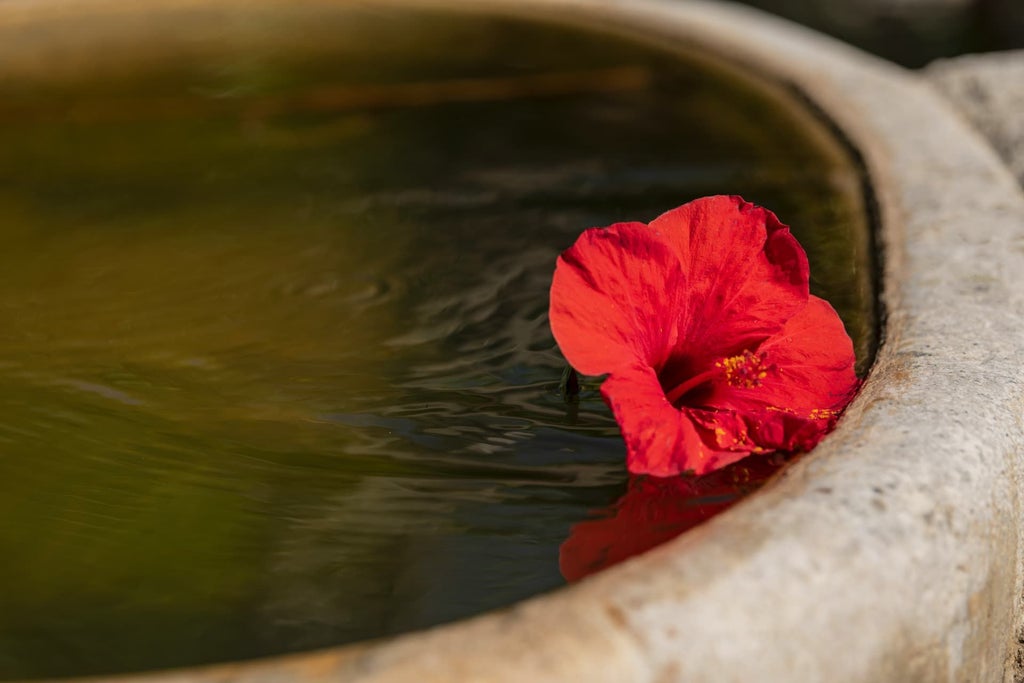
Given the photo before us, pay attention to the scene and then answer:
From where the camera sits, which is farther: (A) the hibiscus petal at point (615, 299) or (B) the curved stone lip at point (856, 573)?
(A) the hibiscus petal at point (615, 299)

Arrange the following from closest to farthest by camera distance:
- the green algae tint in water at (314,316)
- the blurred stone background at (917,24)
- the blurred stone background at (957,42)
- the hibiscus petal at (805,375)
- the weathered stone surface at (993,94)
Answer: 1. the green algae tint in water at (314,316)
2. the hibiscus petal at (805,375)
3. the weathered stone surface at (993,94)
4. the blurred stone background at (957,42)
5. the blurred stone background at (917,24)

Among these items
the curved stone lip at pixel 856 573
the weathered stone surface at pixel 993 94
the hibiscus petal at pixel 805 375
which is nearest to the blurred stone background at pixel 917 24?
the weathered stone surface at pixel 993 94

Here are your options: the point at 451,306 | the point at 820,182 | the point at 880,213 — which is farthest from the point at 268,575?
the point at 820,182

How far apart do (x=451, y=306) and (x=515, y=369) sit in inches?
7.7

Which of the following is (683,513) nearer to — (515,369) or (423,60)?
(515,369)

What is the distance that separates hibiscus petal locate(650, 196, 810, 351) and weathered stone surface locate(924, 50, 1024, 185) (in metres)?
0.94

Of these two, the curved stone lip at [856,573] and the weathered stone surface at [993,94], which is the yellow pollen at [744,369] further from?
the weathered stone surface at [993,94]

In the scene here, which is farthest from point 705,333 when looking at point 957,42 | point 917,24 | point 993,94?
point 917,24

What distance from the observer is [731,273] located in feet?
3.15

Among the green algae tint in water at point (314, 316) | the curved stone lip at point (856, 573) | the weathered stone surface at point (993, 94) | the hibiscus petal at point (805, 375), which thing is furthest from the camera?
the weathered stone surface at point (993, 94)

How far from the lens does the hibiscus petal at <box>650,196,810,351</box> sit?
955 millimetres

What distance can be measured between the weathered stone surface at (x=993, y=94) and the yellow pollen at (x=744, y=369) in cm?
99

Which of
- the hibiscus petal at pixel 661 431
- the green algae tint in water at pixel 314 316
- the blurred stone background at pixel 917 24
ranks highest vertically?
the blurred stone background at pixel 917 24

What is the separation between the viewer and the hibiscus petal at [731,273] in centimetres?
96
